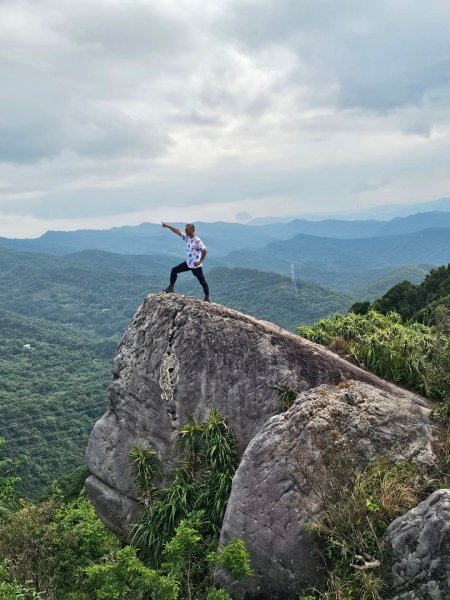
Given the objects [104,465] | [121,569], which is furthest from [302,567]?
[104,465]

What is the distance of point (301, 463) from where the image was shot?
902 cm

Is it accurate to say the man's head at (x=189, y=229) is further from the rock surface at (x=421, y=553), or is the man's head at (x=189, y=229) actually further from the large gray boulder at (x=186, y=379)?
the rock surface at (x=421, y=553)

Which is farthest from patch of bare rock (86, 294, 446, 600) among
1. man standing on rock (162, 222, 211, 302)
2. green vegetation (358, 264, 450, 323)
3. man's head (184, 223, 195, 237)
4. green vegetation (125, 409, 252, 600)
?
green vegetation (358, 264, 450, 323)

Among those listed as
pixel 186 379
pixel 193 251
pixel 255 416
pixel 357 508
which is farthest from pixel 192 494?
pixel 193 251

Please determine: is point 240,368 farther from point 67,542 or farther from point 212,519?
point 67,542

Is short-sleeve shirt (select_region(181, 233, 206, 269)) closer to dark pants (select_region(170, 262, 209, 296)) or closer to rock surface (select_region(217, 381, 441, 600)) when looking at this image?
dark pants (select_region(170, 262, 209, 296))

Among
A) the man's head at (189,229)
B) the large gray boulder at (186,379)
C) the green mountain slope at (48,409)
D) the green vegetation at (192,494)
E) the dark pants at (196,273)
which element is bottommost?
the green mountain slope at (48,409)

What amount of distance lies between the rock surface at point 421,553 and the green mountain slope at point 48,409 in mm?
76313

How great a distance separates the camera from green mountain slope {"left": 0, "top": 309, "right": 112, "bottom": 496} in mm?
89750

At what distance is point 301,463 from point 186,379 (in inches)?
183

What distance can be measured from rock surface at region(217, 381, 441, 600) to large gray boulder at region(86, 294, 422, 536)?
138 centimetres

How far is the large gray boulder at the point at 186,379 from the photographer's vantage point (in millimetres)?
11961

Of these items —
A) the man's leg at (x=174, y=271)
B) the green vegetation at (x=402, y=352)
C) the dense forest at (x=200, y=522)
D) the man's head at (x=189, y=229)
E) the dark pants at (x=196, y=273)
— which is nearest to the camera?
the dense forest at (x=200, y=522)

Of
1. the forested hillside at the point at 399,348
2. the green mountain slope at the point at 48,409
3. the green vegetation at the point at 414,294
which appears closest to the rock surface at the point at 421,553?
the forested hillside at the point at 399,348
